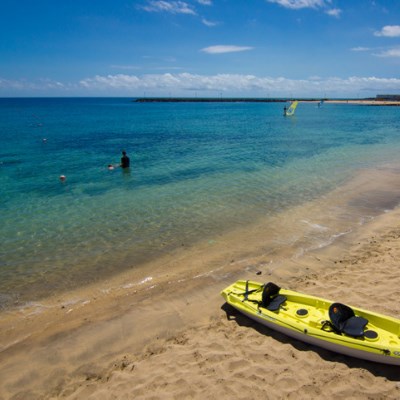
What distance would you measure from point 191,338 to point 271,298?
8.08 feet

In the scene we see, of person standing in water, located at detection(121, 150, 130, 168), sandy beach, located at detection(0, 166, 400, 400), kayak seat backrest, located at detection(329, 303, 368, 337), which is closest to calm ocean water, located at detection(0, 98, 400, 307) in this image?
person standing in water, located at detection(121, 150, 130, 168)

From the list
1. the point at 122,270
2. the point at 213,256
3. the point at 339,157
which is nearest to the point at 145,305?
the point at 122,270

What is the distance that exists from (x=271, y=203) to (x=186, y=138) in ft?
94.4

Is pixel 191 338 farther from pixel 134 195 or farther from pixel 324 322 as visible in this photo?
pixel 134 195

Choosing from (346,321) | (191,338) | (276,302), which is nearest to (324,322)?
(346,321)

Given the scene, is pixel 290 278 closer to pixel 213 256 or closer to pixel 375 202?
pixel 213 256

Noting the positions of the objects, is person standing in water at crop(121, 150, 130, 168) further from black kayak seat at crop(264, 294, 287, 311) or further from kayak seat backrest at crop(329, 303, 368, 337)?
kayak seat backrest at crop(329, 303, 368, 337)

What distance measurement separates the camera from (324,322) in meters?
7.99

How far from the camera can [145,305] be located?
10094 millimetres

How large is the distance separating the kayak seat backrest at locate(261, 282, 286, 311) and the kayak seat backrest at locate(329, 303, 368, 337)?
143 cm

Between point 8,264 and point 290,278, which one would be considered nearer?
point 290,278

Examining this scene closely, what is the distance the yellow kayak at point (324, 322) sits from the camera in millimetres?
7180

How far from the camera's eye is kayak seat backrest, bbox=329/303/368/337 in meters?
7.52

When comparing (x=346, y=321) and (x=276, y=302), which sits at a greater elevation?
(x=346, y=321)
